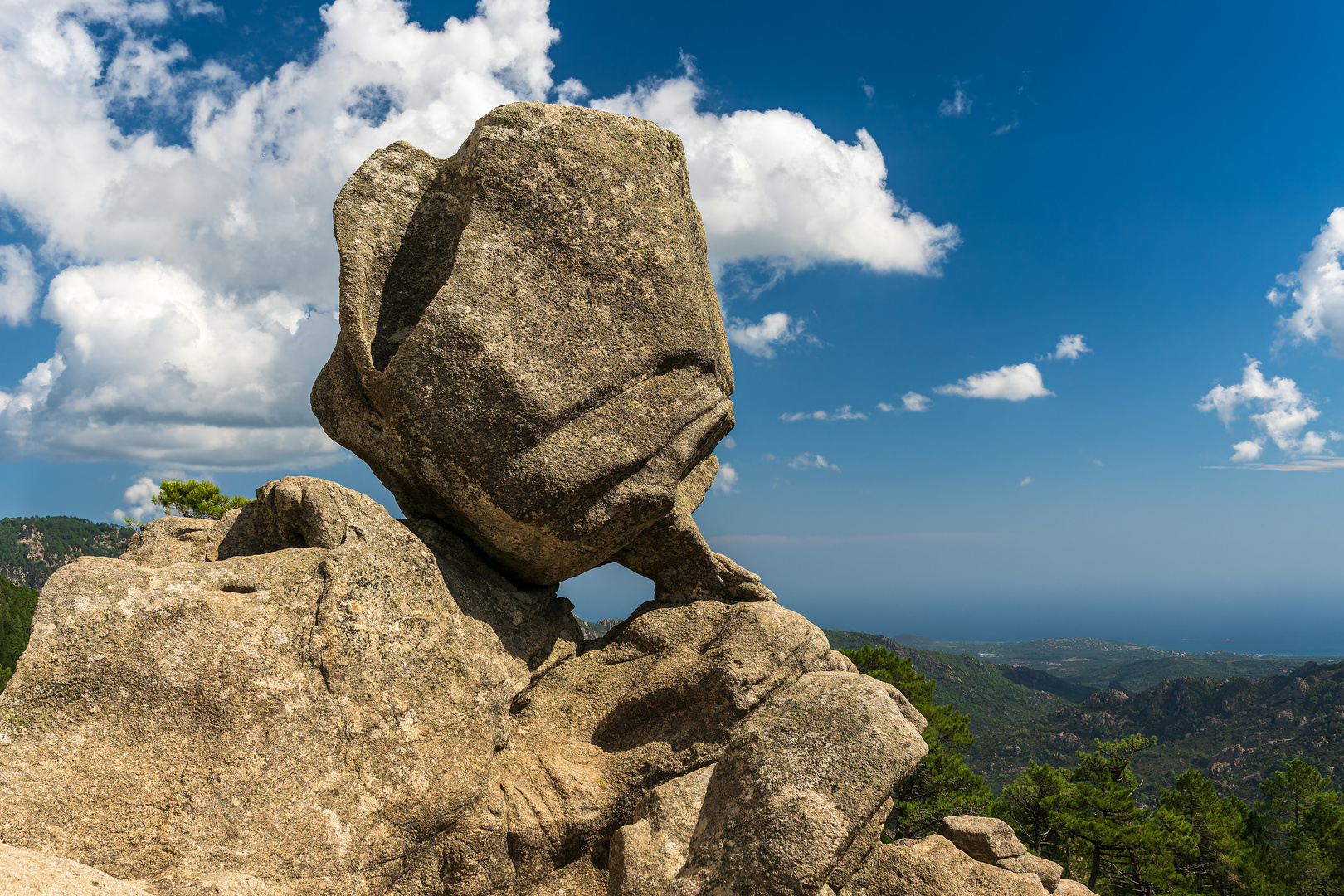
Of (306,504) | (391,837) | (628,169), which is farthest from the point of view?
(628,169)

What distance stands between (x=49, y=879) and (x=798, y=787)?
739cm

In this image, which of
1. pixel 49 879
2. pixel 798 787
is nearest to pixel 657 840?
pixel 798 787

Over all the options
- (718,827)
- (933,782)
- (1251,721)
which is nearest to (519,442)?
(718,827)

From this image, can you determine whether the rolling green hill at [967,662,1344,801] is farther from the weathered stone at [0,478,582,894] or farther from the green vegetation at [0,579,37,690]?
the green vegetation at [0,579,37,690]

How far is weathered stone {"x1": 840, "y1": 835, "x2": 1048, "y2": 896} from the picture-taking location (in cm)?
1092

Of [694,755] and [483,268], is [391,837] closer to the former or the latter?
[694,755]

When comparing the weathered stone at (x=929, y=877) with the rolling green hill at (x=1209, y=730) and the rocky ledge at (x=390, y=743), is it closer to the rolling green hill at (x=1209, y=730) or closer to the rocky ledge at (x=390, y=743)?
the rocky ledge at (x=390, y=743)

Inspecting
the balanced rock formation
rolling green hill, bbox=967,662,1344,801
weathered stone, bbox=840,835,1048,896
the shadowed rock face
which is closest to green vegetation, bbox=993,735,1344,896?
the balanced rock formation

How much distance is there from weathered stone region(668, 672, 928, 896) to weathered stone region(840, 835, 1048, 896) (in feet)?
8.04

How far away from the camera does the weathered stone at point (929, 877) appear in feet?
35.8

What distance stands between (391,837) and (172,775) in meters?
2.78

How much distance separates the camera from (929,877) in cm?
1101

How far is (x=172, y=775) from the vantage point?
8.65 m

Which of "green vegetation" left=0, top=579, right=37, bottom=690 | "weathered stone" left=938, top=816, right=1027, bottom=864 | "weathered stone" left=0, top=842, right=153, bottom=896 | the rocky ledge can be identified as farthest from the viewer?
"green vegetation" left=0, top=579, right=37, bottom=690
